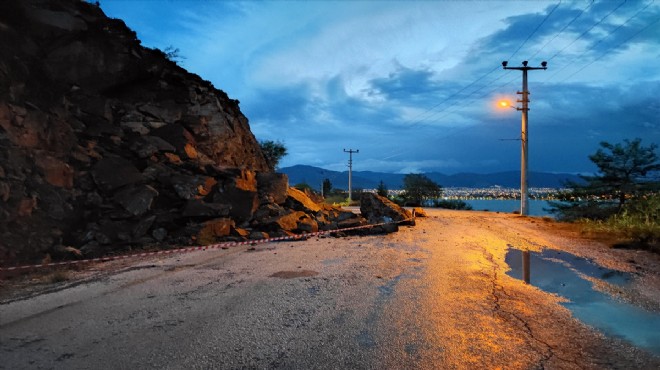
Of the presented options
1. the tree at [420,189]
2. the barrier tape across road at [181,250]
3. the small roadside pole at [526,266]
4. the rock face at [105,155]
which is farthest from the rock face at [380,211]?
the tree at [420,189]

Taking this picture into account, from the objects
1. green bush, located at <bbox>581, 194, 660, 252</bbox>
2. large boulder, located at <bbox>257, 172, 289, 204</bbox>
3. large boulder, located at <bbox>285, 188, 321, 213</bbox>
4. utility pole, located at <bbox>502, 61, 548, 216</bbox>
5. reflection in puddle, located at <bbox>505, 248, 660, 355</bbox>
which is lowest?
reflection in puddle, located at <bbox>505, 248, 660, 355</bbox>

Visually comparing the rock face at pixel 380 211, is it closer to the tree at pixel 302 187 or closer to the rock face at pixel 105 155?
the rock face at pixel 105 155

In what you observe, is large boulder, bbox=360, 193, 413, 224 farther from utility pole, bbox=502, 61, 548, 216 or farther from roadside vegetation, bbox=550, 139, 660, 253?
utility pole, bbox=502, 61, 548, 216

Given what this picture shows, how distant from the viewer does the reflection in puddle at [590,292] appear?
4.94 metres

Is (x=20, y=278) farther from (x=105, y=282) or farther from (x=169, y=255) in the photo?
(x=169, y=255)

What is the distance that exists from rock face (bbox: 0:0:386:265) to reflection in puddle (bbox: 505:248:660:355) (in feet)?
27.1

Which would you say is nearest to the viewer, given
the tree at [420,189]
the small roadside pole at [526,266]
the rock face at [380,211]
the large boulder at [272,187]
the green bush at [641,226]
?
the small roadside pole at [526,266]

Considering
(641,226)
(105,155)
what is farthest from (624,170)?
(105,155)

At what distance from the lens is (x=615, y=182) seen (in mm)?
20844

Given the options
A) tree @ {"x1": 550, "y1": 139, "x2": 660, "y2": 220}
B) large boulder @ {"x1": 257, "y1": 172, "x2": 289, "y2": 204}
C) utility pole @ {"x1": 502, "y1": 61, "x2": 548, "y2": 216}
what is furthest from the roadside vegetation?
large boulder @ {"x1": 257, "y1": 172, "x2": 289, "y2": 204}

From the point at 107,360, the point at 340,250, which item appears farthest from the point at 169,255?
the point at 107,360

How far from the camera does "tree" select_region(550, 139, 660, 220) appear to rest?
20.0m

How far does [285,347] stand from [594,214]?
21.7 metres

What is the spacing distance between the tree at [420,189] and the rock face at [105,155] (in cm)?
3318
